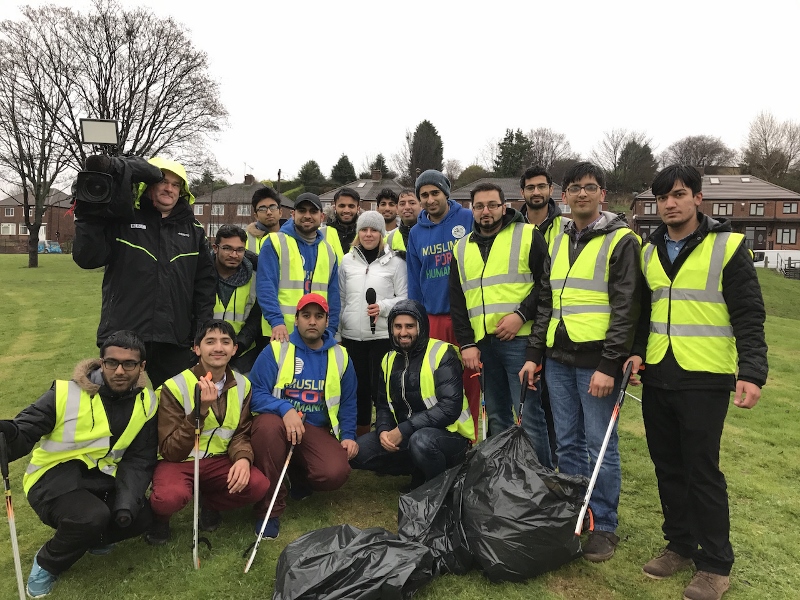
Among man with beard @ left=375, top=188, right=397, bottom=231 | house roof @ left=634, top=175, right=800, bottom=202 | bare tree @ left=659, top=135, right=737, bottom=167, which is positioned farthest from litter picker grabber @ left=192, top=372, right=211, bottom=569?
bare tree @ left=659, top=135, right=737, bottom=167

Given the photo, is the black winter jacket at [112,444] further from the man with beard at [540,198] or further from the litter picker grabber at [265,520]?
the man with beard at [540,198]

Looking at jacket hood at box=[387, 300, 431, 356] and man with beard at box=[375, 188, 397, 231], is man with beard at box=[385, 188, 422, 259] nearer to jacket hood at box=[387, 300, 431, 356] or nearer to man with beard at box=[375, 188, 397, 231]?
man with beard at box=[375, 188, 397, 231]

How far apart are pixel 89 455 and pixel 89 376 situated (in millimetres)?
461

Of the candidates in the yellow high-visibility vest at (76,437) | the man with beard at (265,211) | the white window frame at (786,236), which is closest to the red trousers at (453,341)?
the man with beard at (265,211)

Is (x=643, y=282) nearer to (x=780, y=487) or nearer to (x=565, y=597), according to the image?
(x=565, y=597)

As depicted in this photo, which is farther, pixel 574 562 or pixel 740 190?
pixel 740 190

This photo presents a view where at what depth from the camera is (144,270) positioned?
374 cm

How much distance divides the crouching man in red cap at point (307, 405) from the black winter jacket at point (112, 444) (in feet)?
2.31

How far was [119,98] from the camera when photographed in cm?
2495

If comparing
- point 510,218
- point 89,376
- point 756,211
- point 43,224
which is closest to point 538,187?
point 510,218

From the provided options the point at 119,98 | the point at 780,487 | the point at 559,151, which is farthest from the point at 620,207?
the point at 780,487

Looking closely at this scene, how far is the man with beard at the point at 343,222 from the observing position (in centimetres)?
516

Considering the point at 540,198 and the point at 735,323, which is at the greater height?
the point at 540,198

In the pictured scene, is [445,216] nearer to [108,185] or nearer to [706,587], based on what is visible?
[108,185]
